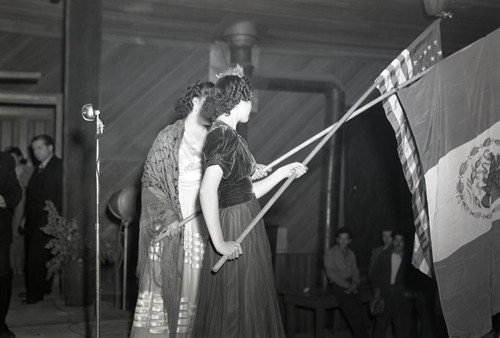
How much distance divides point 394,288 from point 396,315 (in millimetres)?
224

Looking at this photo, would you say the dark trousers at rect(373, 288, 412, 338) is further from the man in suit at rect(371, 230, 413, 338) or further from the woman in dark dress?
the woman in dark dress

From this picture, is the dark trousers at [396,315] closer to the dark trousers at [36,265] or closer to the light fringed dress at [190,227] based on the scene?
the light fringed dress at [190,227]

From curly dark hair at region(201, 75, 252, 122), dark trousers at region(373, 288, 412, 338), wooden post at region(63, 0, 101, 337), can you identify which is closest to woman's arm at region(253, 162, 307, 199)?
curly dark hair at region(201, 75, 252, 122)

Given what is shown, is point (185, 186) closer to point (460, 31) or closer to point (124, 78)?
point (124, 78)

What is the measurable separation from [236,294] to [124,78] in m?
4.55

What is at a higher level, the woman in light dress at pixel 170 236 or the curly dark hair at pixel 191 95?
the curly dark hair at pixel 191 95

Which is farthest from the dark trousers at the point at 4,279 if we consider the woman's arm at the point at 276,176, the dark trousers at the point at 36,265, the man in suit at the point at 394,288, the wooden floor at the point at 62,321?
the man in suit at the point at 394,288

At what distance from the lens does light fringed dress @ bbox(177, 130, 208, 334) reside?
3717mm

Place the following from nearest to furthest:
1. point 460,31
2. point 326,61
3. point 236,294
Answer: point 236,294
point 460,31
point 326,61

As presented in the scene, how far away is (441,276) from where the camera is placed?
12.1 ft

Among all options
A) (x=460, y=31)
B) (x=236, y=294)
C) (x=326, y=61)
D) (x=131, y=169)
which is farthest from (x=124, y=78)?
(x=236, y=294)

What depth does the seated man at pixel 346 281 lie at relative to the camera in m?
5.82

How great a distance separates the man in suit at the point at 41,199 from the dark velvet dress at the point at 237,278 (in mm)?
3015

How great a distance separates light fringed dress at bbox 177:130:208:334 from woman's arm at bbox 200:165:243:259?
0.76m
